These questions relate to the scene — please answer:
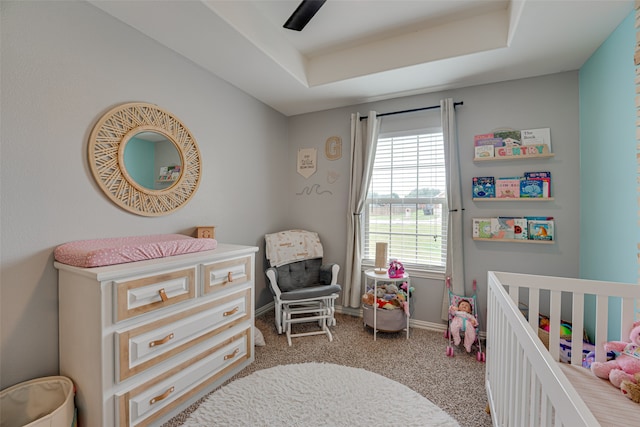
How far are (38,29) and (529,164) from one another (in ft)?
11.9

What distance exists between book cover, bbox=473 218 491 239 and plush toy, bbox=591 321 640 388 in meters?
1.26

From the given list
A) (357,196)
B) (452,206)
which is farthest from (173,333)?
(452,206)

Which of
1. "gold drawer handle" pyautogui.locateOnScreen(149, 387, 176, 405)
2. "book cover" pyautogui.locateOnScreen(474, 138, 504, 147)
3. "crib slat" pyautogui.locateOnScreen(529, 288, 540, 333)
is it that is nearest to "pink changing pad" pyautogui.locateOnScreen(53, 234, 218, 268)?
"gold drawer handle" pyautogui.locateOnScreen(149, 387, 176, 405)

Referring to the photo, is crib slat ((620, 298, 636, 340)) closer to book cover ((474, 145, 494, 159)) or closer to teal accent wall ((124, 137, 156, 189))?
book cover ((474, 145, 494, 159))

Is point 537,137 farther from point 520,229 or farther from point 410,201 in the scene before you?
point 410,201

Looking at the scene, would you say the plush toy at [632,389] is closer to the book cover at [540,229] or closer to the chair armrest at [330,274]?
the book cover at [540,229]

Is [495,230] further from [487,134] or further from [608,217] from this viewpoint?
[487,134]

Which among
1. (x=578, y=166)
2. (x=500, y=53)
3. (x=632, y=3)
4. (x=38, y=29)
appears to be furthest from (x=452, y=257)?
(x=38, y=29)

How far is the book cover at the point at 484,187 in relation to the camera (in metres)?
2.50

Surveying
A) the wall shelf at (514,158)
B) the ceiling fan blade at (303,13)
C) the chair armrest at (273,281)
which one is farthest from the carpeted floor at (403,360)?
the ceiling fan blade at (303,13)

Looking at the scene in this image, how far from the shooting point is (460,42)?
209cm

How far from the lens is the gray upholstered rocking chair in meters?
2.50

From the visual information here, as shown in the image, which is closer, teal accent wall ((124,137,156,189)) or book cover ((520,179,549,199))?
teal accent wall ((124,137,156,189))

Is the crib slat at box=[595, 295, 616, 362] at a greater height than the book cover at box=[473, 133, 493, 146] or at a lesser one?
lesser
